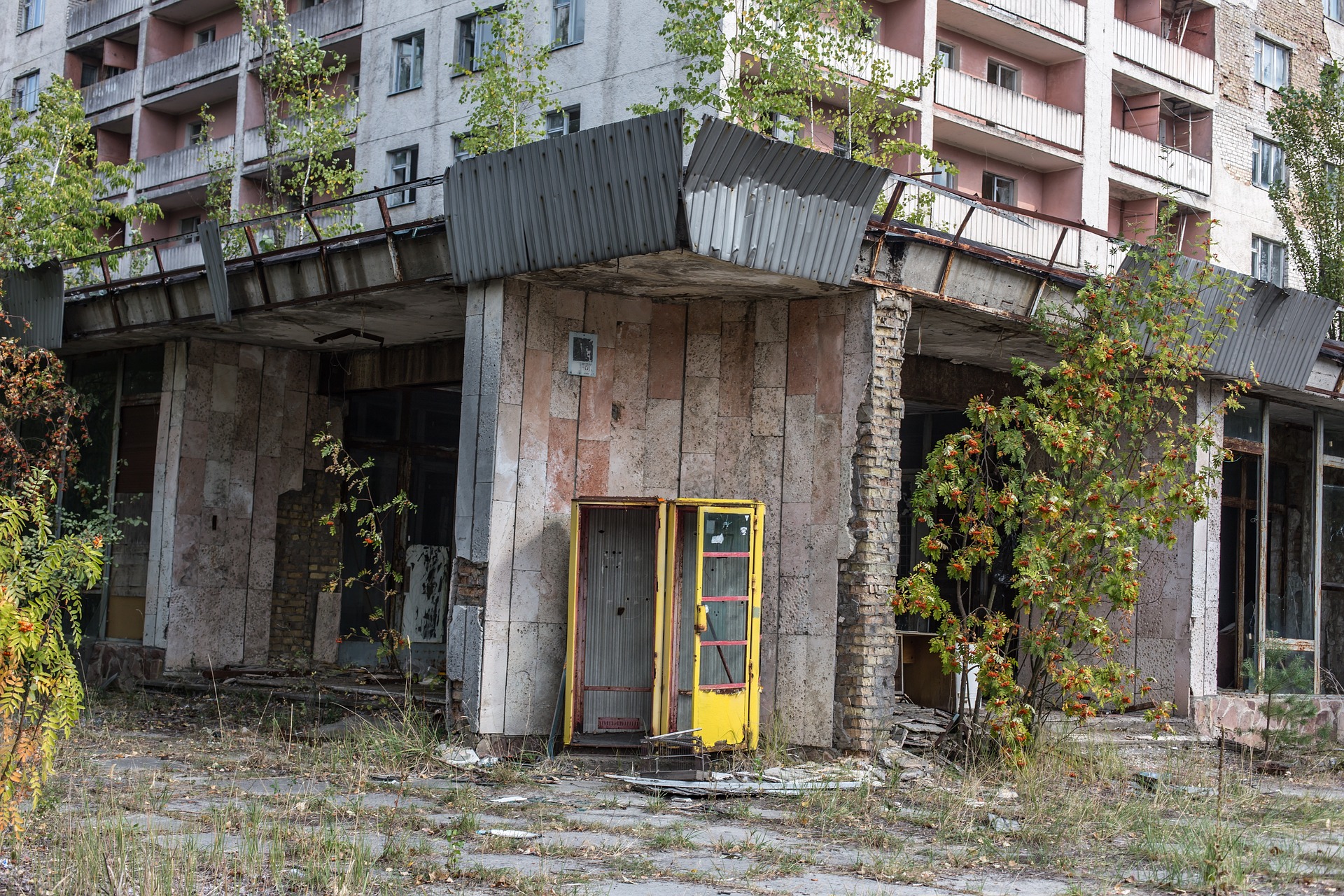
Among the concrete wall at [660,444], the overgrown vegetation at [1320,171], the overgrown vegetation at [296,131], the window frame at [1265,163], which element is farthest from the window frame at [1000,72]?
the concrete wall at [660,444]

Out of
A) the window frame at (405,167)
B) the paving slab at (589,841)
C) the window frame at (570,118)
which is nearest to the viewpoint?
the paving slab at (589,841)

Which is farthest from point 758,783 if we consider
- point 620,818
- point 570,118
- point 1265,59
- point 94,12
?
point 94,12

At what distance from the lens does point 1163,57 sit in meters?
32.8

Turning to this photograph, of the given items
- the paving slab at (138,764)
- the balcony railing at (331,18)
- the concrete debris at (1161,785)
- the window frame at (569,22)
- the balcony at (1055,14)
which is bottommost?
the paving slab at (138,764)

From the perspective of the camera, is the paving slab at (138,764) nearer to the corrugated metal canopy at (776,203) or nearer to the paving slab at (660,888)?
the paving slab at (660,888)

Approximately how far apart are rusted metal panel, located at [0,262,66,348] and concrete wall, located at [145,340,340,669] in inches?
62.0

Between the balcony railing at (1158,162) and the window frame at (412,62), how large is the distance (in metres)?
16.3

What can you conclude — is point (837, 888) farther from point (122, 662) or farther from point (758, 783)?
point (122, 662)

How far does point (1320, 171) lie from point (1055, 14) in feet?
25.2

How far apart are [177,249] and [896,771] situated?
1234 inches

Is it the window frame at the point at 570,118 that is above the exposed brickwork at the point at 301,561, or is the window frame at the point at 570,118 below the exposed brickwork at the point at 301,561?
above

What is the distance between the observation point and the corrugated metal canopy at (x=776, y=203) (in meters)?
10.7

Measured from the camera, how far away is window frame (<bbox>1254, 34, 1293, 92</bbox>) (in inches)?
1383

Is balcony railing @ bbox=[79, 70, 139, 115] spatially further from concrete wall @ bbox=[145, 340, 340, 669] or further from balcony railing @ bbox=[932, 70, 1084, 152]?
concrete wall @ bbox=[145, 340, 340, 669]
